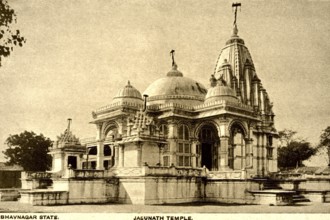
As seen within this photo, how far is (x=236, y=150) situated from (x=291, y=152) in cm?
1739

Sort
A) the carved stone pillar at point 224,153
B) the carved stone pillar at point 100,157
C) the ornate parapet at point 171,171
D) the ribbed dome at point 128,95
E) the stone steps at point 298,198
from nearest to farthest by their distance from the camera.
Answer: the ornate parapet at point 171,171 < the stone steps at point 298,198 < the carved stone pillar at point 224,153 < the carved stone pillar at point 100,157 < the ribbed dome at point 128,95

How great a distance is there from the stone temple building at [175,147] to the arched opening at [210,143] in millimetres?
68

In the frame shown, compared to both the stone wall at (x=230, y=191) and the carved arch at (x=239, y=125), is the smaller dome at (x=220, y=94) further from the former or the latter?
the stone wall at (x=230, y=191)

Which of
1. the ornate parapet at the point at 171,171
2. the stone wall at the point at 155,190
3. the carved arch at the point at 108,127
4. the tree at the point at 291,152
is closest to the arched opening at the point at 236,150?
the ornate parapet at the point at 171,171

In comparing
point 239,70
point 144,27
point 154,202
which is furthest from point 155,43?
point 239,70

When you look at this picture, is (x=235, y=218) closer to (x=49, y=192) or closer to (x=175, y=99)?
(x=49, y=192)

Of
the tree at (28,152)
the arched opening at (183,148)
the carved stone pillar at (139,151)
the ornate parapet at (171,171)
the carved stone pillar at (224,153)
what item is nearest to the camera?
the ornate parapet at (171,171)

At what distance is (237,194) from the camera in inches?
773

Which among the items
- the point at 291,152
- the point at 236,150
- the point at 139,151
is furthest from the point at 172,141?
the point at 291,152

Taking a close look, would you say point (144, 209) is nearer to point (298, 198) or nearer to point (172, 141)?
point (298, 198)

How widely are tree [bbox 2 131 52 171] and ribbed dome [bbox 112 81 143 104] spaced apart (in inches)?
462

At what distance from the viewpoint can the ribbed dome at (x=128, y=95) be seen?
27.0 m

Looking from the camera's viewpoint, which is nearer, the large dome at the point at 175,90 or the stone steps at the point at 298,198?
the stone steps at the point at 298,198

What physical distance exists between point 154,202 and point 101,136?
10.4 metres
